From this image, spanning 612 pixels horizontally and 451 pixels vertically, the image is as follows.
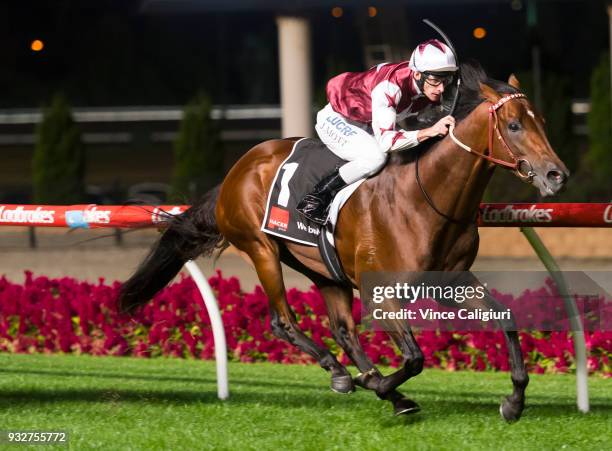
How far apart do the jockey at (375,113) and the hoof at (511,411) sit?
3.53ft

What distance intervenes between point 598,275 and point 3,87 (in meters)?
26.1

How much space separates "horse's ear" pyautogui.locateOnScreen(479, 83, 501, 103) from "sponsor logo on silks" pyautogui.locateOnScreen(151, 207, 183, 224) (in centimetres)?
198

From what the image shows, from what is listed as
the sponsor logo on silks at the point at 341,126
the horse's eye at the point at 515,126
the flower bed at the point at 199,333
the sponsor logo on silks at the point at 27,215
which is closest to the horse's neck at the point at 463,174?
the horse's eye at the point at 515,126

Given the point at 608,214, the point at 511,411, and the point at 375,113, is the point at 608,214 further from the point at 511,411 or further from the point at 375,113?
the point at 375,113

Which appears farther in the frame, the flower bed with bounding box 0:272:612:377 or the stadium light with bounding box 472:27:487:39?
the stadium light with bounding box 472:27:487:39

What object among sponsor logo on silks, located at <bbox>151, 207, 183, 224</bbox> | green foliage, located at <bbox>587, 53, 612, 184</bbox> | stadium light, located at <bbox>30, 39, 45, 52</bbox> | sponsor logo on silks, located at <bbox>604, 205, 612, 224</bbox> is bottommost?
sponsor logo on silks, located at <bbox>604, 205, 612, 224</bbox>

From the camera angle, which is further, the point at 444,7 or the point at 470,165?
the point at 444,7

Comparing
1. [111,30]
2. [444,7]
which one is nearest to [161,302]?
[444,7]

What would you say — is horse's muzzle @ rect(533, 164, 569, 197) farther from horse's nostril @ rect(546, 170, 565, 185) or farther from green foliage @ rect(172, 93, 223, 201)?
green foliage @ rect(172, 93, 223, 201)

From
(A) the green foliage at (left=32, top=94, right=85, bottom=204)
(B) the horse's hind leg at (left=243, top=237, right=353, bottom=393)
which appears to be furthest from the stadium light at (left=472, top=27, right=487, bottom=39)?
(B) the horse's hind leg at (left=243, top=237, right=353, bottom=393)

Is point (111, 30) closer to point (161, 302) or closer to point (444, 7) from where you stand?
point (444, 7)

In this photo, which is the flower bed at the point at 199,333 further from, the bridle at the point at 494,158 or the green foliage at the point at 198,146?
the green foliage at the point at 198,146

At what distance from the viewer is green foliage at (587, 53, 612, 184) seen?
17562 millimetres

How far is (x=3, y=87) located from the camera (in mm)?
30141
